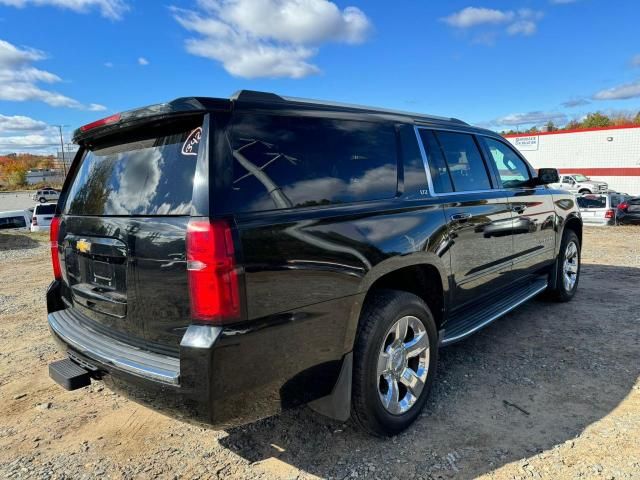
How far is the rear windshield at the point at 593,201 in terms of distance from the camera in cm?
1825

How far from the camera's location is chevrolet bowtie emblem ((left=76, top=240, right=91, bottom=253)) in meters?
2.58

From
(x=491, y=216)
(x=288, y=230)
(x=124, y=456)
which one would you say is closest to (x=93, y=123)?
(x=288, y=230)

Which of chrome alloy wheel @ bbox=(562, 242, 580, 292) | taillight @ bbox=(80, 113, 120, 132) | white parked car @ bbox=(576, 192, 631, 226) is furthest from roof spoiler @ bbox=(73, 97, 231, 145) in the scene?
white parked car @ bbox=(576, 192, 631, 226)

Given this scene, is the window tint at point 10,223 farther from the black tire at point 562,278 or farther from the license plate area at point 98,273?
the black tire at point 562,278

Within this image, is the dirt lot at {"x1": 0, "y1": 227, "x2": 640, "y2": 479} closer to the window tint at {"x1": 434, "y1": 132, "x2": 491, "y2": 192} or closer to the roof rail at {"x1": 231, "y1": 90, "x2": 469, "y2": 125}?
the window tint at {"x1": 434, "y1": 132, "x2": 491, "y2": 192}

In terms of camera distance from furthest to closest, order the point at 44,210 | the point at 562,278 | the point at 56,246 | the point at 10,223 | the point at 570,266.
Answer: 1. the point at 10,223
2. the point at 44,210
3. the point at 570,266
4. the point at 562,278
5. the point at 56,246

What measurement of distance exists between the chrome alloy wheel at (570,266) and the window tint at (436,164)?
2.95 m

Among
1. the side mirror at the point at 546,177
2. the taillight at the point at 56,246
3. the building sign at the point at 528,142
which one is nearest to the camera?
the taillight at the point at 56,246

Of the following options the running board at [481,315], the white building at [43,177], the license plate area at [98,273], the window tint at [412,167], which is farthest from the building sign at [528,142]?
the white building at [43,177]

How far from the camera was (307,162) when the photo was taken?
2471mm

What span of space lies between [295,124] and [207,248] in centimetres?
89

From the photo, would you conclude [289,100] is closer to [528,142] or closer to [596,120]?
[528,142]

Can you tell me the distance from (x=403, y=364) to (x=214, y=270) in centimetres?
155

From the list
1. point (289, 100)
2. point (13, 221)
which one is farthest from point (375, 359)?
point (13, 221)
